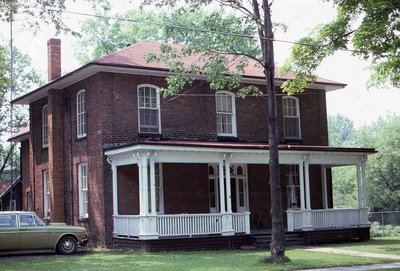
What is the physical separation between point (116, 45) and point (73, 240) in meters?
32.5

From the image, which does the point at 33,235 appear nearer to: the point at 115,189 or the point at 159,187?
the point at 115,189

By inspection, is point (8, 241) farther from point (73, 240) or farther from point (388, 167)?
point (388, 167)

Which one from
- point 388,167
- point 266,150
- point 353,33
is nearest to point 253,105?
point 266,150

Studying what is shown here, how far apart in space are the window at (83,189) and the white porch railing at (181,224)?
9.14 feet

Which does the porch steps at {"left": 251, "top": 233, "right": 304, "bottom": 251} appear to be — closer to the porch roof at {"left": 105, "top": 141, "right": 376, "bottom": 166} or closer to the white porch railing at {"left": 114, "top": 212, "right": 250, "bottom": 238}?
the white porch railing at {"left": 114, "top": 212, "right": 250, "bottom": 238}

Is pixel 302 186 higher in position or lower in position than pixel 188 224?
higher

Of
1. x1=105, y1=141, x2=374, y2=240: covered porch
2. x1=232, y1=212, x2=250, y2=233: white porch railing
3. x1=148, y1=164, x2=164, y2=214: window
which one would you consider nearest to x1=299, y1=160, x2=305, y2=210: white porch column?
x1=105, y1=141, x2=374, y2=240: covered porch

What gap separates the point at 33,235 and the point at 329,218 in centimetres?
1245

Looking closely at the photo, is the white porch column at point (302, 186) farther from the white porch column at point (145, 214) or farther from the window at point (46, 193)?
the window at point (46, 193)

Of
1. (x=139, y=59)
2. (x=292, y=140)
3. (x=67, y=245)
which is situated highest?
(x=139, y=59)

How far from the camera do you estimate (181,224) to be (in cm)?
2253

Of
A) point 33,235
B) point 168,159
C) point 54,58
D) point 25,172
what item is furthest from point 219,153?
point 25,172

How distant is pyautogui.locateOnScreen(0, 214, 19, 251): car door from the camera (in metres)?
20.6

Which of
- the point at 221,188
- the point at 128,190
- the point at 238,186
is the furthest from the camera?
the point at 238,186
